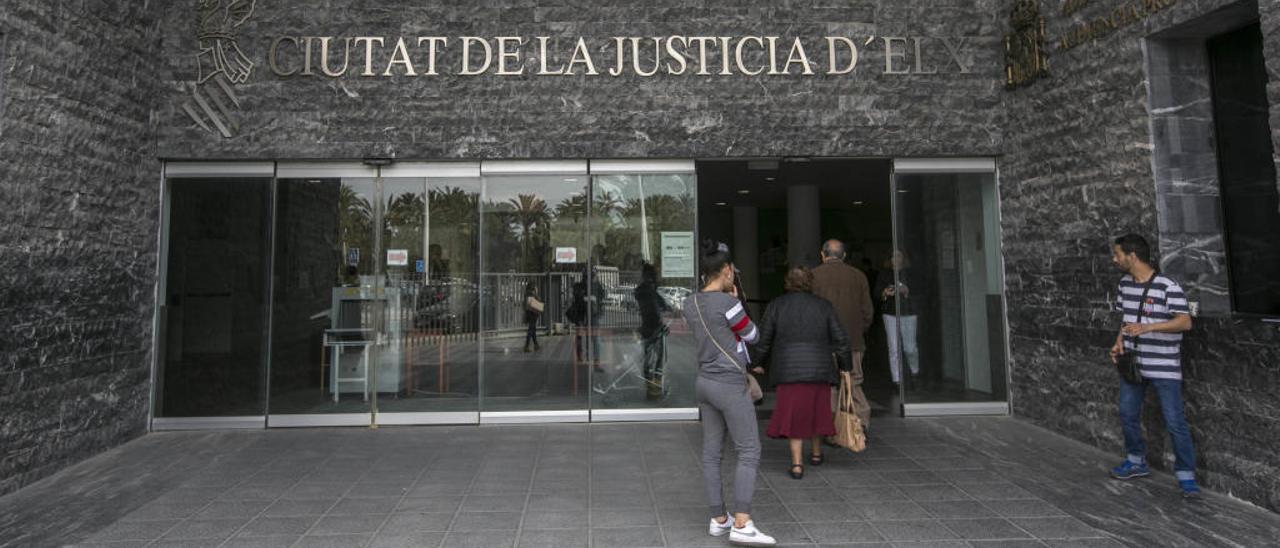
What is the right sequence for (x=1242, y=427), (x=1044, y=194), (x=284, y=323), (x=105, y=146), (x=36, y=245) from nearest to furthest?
(x=1242, y=427) < (x=36, y=245) < (x=105, y=146) < (x=1044, y=194) < (x=284, y=323)

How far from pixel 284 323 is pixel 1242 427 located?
8249mm

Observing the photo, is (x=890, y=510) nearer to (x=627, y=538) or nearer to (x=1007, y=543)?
(x=1007, y=543)

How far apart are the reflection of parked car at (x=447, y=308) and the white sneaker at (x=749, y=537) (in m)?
4.15

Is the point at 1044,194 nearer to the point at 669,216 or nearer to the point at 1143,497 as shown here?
the point at 1143,497

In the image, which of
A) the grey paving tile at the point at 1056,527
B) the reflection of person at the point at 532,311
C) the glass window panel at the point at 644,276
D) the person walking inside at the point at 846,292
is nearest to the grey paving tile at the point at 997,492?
the grey paving tile at the point at 1056,527

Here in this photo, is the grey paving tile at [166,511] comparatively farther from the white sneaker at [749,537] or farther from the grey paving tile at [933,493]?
the grey paving tile at [933,493]

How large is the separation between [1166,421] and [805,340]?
2530 millimetres

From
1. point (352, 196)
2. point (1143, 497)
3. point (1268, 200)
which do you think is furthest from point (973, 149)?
point (352, 196)

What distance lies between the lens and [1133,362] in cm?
450

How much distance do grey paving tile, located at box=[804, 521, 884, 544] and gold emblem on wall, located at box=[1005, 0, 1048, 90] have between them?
4.92m

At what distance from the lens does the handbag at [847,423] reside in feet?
16.2

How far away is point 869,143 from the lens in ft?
22.2

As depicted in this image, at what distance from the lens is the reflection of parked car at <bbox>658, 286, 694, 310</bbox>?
6.92m

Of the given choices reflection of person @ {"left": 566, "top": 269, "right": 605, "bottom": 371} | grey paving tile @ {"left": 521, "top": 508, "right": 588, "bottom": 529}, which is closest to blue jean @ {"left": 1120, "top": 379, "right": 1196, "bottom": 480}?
grey paving tile @ {"left": 521, "top": 508, "right": 588, "bottom": 529}
